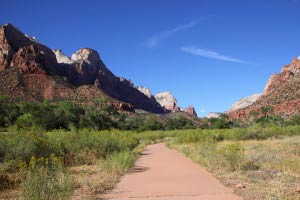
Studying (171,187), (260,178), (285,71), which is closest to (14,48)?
(285,71)

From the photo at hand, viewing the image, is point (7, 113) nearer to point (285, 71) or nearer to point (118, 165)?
point (118, 165)

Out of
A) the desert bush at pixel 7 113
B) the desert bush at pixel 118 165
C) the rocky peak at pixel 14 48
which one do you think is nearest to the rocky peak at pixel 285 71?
the rocky peak at pixel 14 48

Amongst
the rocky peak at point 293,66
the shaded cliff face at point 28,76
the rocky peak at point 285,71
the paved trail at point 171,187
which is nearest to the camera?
the paved trail at point 171,187

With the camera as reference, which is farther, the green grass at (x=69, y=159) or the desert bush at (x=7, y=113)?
the desert bush at (x=7, y=113)

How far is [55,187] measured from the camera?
721cm

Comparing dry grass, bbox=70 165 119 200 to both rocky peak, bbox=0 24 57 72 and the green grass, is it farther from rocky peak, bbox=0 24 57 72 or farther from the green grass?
rocky peak, bbox=0 24 57 72

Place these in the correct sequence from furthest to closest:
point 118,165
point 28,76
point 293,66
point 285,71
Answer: point 285,71 → point 293,66 → point 28,76 → point 118,165

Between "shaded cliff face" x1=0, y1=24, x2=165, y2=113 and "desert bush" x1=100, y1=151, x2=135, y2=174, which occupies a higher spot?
"shaded cliff face" x1=0, y1=24, x2=165, y2=113

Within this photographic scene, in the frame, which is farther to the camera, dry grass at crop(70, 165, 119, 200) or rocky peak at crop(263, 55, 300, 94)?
rocky peak at crop(263, 55, 300, 94)

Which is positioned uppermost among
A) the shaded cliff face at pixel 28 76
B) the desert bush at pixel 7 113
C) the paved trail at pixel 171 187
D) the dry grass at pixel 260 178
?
the shaded cliff face at pixel 28 76

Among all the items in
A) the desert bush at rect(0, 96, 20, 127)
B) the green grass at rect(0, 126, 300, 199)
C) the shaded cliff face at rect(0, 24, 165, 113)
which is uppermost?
the shaded cliff face at rect(0, 24, 165, 113)

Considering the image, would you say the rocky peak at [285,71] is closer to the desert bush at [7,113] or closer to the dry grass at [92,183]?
the desert bush at [7,113]

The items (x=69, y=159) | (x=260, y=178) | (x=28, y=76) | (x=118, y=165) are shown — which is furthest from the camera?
(x=28, y=76)

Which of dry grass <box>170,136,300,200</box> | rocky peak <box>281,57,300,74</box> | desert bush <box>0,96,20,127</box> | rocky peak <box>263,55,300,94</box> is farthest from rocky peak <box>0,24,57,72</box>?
rocky peak <box>281,57,300,74</box>
